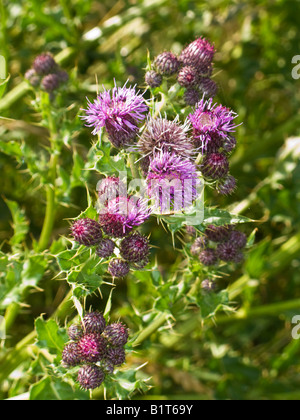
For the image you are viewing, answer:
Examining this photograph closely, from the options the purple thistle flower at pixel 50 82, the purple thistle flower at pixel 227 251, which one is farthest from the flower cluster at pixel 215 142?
the purple thistle flower at pixel 50 82

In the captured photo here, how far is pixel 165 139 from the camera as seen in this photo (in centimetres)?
231

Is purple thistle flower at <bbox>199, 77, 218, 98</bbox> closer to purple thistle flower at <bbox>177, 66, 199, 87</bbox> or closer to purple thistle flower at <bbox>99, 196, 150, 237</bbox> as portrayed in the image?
purple thistle flower at <bbox>177, 66, 199, 87</bbox>

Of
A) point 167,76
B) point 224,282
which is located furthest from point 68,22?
point 224,282

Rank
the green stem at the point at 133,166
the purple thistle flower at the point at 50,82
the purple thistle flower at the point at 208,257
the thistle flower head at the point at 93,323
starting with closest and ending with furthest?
the thistle flower head at the point at 93,323 < the green stem at the point at 133,166 < the purple thistle flower at the point at 208,257 < the purple thistle flower at the point at 50,82

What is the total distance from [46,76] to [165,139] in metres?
1.58

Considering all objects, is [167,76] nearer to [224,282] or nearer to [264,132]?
[224,282]

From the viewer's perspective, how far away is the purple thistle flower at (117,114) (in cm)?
237

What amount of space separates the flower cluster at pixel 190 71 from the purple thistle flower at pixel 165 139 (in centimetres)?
38

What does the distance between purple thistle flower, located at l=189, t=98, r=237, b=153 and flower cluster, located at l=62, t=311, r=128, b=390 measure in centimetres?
107

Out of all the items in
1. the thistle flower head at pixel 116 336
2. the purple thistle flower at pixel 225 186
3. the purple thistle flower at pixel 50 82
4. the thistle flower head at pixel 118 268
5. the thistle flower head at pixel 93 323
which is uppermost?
the purple thistle flower at pixel 50 82

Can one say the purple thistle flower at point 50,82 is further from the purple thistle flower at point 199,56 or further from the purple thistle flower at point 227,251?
the purple thistle flower at point 227,251

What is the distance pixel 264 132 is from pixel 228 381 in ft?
10.1

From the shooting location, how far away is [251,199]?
426cm
